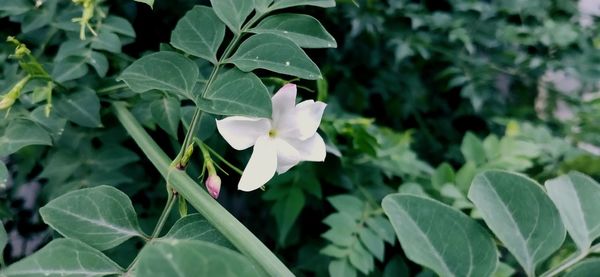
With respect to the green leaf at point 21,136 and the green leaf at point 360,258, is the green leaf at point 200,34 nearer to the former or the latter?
the green leaf at point 21,136

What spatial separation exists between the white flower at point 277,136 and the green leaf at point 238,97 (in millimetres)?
12

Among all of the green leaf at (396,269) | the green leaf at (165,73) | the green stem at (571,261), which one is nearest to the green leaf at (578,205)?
the green stem at (571,261)

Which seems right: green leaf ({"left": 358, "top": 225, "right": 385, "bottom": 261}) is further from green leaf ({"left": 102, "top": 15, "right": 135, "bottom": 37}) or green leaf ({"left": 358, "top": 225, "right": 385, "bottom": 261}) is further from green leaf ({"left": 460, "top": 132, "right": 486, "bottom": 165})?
green leaf ({"left": 102, "top": 15, "right": 135, "bottom": 37})

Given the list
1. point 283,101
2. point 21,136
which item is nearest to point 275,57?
point 283,101

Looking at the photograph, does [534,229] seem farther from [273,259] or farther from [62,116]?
[62,116]

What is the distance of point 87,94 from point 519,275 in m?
0.94

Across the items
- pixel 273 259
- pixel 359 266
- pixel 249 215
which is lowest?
A: pixel 249 215

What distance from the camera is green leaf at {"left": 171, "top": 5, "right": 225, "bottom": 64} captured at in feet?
1.57

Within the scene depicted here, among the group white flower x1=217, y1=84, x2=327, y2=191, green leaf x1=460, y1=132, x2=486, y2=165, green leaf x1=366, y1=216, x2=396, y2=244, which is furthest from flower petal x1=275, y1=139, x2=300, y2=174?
green leaf x1=460, y1=132, x2=486, y2=165

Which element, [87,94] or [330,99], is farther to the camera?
[330,99]

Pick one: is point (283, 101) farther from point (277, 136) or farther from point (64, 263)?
point (64, 263)

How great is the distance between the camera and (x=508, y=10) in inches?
43.8

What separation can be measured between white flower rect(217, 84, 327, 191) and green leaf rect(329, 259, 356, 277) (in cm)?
28

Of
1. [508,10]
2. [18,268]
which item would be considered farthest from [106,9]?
[508,10]
